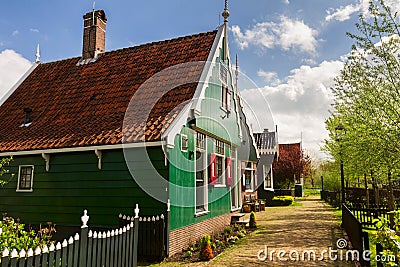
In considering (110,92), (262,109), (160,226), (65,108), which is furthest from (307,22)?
(65,108)

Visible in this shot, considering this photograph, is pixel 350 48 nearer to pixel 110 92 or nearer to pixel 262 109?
pixel 262 109

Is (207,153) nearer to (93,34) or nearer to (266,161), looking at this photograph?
(93,34)

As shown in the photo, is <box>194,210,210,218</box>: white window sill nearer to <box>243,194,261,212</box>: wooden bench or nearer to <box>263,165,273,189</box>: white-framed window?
<box>243,194,261,212</box>: wooden bench

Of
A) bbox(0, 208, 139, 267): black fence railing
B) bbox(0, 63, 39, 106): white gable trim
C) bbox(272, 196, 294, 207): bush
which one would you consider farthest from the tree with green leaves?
bbox(272, 196, 294, 207): bush

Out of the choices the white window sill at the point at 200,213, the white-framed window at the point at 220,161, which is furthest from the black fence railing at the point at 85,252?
the white-framed window at the point at 220,161

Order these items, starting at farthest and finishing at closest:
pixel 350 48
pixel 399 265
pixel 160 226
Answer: pixel 350 48
pixel 160 226
pixel 399 265

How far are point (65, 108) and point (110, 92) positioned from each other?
2.00 meters

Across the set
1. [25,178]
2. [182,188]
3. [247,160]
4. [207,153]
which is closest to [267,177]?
[247,160]

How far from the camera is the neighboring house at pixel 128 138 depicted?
366 inches

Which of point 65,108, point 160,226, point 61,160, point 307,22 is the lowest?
point 160,226

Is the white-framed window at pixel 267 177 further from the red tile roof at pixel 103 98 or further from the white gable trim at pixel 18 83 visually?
the white gable trim at pixel 18 83

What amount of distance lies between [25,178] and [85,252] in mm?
7500

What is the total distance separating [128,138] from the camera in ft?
30.2

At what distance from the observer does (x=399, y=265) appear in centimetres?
479
